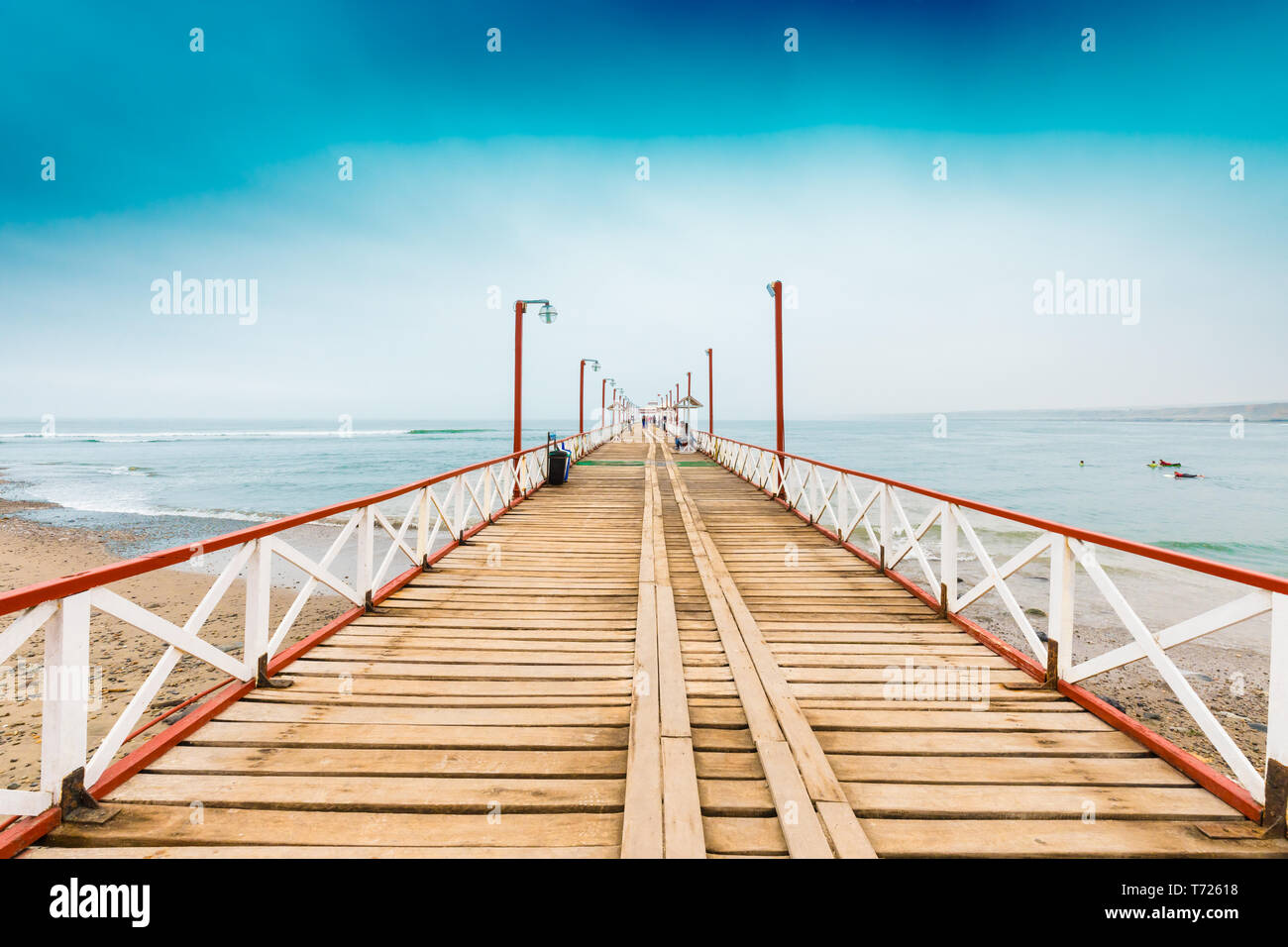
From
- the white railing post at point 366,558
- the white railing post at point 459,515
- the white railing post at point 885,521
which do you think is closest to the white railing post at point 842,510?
the white railing post at point 885,521

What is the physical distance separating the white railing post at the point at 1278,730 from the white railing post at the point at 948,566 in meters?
2.34

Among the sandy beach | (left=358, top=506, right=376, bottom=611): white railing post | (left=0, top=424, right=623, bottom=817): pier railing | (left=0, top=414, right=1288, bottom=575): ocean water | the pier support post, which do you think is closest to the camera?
(left=0, top=424, right=623, bottom=817): pier railing

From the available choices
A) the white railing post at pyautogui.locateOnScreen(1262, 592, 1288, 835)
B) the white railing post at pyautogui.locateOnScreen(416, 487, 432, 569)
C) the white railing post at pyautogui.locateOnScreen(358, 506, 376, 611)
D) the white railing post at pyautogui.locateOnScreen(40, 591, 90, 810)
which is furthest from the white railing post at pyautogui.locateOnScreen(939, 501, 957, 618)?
the white railing post at pyautogui.locateOnScreen(40, 591, 90, 810)

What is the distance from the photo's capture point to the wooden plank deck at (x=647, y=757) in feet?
6.98

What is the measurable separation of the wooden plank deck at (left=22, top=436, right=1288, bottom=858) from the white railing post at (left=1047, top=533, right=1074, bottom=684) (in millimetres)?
254

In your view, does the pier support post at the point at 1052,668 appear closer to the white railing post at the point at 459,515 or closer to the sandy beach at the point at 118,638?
the white railing post at the point at 459,515

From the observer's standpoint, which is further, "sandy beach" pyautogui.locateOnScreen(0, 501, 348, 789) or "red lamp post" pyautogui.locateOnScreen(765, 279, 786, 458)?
"red lamp post" pyautogui.locateOnScreen(765, 279, 786, 458)

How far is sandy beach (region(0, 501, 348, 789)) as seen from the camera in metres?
5.28

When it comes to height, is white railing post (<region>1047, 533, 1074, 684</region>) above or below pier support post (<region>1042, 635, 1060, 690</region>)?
above

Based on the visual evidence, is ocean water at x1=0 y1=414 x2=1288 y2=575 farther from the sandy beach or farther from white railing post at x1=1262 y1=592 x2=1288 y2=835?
white railing post at x1=1262 y1=592 x2=1288 y2=835

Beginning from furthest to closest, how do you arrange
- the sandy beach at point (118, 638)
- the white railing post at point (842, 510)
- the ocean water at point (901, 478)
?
the ocean water at point (901, 478), the white railing post at point (842, 510), the sandy beach at point (118, 638)

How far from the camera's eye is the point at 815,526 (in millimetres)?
8523

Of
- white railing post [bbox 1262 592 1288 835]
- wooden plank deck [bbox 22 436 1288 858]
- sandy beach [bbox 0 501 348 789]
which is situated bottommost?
sandy beach [bbox 0 501 348 789]
